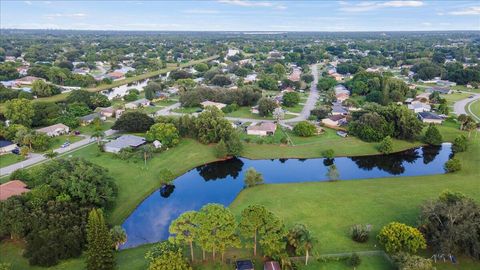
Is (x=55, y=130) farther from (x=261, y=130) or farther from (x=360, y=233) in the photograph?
(x=360, y=233)

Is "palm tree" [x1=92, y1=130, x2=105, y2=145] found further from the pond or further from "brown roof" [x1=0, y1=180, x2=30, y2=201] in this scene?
"brown roof" [x1=0, y1=180, x2=30, y2=201]

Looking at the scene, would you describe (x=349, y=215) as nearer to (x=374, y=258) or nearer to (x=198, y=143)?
(x=374, y=258)

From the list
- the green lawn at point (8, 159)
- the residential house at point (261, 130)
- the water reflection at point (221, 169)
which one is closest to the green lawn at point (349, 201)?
the water reflection at point (221, 169)

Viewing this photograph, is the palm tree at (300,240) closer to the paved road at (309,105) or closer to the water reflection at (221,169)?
the water reflection at (221,169)

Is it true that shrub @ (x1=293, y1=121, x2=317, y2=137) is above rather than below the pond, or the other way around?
above

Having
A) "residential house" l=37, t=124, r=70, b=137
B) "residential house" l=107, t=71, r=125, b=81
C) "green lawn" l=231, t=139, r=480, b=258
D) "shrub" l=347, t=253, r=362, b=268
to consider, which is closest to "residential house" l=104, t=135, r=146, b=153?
"residential house" l=37, t=124, r=70, b=137

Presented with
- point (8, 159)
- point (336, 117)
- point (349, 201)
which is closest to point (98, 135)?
point (8, 159)
